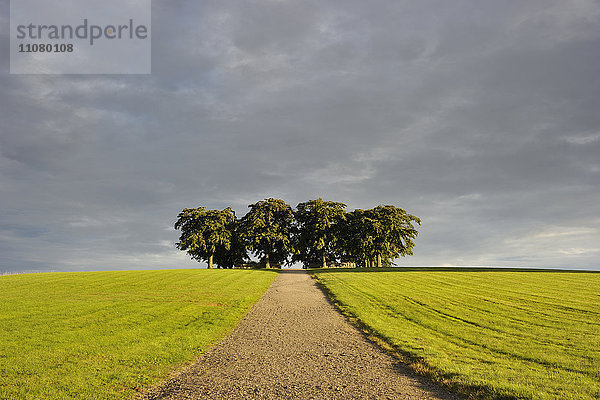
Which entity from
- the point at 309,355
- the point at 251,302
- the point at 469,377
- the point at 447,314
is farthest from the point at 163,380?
the point at 447,314

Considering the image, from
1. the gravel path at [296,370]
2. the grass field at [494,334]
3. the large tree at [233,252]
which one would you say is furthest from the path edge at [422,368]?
the large tree at [233,252]

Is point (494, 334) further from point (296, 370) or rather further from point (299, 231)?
point (299, 231)

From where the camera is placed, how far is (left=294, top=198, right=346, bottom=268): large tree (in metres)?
61.9

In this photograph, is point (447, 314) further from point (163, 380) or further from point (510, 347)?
point (163, 380)

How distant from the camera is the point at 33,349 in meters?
11.0

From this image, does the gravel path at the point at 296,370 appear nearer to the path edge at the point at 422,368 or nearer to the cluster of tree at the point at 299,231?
the path edge at the point at 422,368

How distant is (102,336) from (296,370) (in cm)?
786

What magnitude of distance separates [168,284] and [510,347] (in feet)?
85.8

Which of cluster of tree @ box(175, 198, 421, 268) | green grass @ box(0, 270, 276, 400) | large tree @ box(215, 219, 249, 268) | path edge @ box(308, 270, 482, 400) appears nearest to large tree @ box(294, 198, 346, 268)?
cluster of tree @ box(175, 198, 421, 268)

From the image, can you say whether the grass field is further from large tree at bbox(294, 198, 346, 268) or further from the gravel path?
large tree at bbox(294, 198, 346, 268)

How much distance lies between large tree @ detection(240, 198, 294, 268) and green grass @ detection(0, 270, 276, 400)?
3460 cm

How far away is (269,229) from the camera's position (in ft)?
201

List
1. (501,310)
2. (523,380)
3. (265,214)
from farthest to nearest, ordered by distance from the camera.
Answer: (265,214), (501,310), (523,380)

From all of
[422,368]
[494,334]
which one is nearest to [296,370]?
[422,368]
